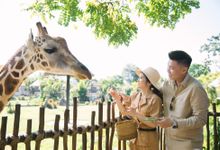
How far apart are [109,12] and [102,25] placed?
35 centimetres

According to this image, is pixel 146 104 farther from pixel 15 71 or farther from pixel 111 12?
pixel 111 12

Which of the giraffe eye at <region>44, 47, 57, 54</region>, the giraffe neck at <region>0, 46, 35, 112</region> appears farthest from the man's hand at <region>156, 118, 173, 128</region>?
the giraffe neck at <region>0, 46, 35, 112</region>

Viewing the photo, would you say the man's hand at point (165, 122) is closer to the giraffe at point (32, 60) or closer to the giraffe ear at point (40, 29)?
the giraffe at point (32, 60)

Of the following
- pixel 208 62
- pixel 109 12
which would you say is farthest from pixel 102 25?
pixel 208 62

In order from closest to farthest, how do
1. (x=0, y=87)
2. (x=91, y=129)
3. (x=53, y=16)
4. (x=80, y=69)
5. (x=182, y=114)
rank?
1. (x=182, y=114)
2. (x=80, y=69)
3. (x=0, y=87)
4. (x=91, y=129)
5. (x=53, y=16)

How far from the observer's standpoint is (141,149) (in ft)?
10.5

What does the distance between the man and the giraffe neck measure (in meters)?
1.27

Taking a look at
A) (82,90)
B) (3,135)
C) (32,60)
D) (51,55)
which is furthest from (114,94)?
(82,90)

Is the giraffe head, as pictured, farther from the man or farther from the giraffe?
the man

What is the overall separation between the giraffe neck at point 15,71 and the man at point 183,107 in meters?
1.27

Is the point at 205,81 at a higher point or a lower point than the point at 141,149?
higher

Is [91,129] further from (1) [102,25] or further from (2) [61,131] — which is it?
(1) [102,25]

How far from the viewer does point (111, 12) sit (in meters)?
7.67

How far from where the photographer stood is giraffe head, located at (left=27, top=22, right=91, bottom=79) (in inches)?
117
